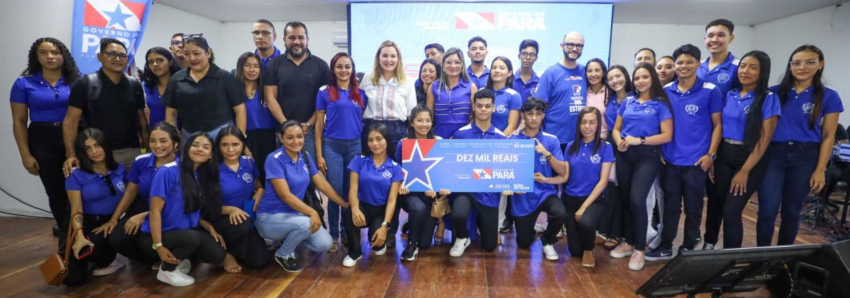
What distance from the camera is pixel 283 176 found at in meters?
2.95

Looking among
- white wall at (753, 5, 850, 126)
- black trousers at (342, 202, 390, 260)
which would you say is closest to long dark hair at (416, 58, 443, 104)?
black trousers at (342, 202, 390, 260)

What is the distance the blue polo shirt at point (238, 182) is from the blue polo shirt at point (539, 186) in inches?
75.1

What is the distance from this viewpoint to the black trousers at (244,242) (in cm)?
291

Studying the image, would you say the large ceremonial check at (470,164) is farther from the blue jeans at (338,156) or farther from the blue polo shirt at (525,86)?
the blue polo shirt at (525,86)

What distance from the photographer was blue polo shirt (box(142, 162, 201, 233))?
103 inches

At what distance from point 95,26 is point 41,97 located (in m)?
1.10

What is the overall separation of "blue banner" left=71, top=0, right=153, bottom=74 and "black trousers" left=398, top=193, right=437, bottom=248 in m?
2.97

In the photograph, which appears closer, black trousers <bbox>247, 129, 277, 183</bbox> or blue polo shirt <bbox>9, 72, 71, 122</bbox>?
blue polo shirt <bbox>9, 72, 71, 122</bbox>

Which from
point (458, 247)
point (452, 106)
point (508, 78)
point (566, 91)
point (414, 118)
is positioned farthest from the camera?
point (508, 78)

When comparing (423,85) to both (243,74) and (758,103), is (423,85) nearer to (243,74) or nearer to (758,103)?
(243,74)

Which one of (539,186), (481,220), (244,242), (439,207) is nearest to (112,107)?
(244,242)

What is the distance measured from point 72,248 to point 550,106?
3.50m

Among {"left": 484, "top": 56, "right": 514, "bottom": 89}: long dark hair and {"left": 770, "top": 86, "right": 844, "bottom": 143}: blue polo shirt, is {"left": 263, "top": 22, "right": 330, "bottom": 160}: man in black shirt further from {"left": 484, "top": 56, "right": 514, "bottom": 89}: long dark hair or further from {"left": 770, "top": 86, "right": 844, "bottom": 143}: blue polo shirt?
{"left": 770, "top": 86, "right": 844, "bottom": 143}: blue polo shirt

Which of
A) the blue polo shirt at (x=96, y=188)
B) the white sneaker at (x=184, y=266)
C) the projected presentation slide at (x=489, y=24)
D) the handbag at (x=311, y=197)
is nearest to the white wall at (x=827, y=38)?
the projected presentation slide at (x=489, y=24)
